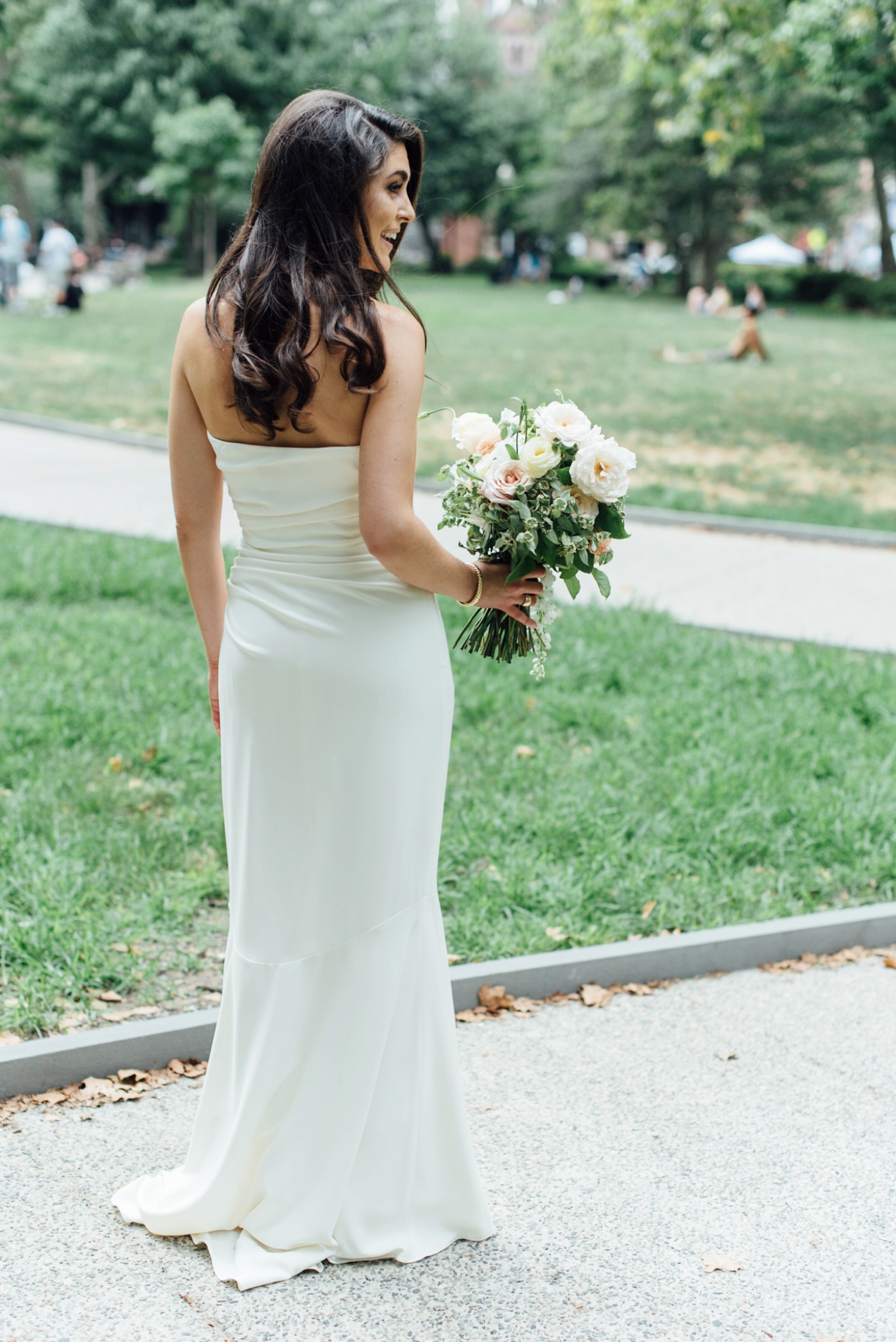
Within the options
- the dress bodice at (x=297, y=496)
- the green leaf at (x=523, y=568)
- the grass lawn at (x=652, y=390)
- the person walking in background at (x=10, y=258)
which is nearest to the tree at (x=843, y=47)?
the grass lawn at (x=652, y=390)

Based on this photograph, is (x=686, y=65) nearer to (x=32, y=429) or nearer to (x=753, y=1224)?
(x=32, y=429)

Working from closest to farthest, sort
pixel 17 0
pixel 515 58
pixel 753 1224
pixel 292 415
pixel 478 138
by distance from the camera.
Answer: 1. pixel 292 415
2. pixel 753 1224
3. pixel 17 0
4. pixel 478 138
5. pixel 515 58

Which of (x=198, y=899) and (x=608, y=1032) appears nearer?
(x=608, y=1032)

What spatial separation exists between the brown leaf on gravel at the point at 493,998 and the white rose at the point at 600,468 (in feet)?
6.51

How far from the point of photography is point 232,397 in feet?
7.85

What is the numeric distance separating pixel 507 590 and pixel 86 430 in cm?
1183

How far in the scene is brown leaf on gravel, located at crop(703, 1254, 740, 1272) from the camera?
2.78 meters

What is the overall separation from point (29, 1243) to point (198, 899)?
1.65m

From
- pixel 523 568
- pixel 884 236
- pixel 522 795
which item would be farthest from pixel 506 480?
pixel 884 236

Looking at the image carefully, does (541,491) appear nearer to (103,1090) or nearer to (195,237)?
(103,1090)

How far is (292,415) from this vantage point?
230 centimetres

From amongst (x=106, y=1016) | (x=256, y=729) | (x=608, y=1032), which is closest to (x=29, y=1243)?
(x=106, y=1016)

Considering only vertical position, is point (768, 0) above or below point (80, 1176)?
above

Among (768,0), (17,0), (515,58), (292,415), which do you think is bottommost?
(292,415)
